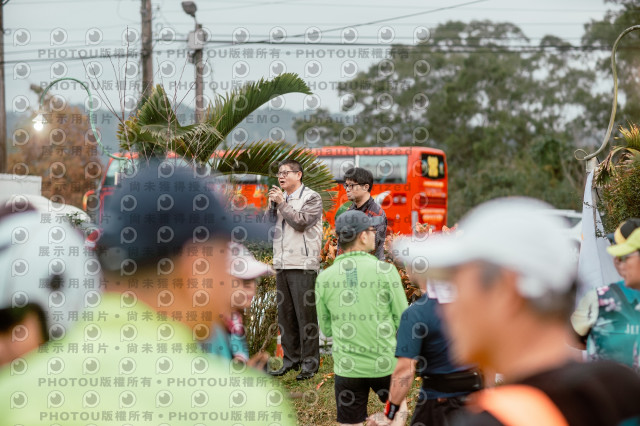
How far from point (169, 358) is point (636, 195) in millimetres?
4914

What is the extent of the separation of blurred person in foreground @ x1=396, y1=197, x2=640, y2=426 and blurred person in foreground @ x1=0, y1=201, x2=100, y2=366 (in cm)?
65

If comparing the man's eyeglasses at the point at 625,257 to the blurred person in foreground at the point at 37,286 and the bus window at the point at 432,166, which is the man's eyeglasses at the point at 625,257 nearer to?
the blurred person in foreground at the point at 37,286

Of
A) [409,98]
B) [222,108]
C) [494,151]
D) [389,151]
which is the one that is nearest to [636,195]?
[222,108]

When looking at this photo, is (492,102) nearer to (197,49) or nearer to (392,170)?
(392,170)

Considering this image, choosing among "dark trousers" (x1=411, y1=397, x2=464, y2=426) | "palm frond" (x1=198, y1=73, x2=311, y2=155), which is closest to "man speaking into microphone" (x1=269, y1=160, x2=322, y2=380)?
"palm frond" (x1=198, y1=73, x2=311, y2=155)

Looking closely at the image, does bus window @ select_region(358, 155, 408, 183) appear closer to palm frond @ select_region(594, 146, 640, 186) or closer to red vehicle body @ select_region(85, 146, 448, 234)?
red vehicle body @ select_region(85, 146, 448, 234)

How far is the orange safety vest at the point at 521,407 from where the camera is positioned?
1.10 m

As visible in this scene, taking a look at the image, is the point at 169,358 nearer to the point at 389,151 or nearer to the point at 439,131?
the point at 389,151

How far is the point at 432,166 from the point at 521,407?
64.5ft

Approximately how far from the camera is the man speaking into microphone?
19.3 ft

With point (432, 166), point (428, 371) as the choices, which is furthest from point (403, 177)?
point (428, 371)

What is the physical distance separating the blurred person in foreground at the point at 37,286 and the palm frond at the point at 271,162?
5465mm

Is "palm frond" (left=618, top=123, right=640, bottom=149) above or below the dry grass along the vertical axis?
above

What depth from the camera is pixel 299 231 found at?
5953 millimetres
